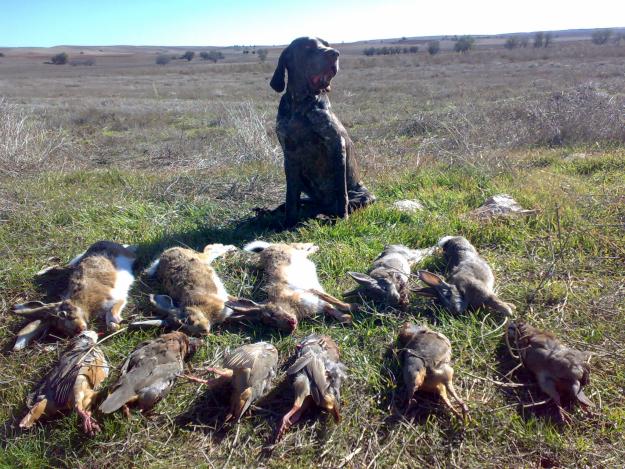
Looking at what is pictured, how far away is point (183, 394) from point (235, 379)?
41 cm

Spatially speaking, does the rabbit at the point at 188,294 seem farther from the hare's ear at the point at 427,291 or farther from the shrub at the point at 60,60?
the shrub at the point at 60,60

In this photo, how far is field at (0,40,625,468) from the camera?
2.96m

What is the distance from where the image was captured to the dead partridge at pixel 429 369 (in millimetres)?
3107

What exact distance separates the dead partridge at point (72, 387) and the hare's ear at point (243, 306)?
99cm

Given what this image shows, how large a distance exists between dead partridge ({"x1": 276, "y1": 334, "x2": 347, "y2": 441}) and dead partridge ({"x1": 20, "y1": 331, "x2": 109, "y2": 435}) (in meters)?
1.21

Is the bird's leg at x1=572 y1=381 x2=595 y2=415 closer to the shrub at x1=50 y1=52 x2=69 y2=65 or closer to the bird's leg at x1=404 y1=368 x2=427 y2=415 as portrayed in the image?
the bird's leg at x1=404 y1=368 x2=427 y2=415

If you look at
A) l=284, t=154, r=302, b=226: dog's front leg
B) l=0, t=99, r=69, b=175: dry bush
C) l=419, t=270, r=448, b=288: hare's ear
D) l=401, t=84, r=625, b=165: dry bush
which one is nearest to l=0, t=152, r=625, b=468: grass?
l=419, t=270, r=448, b=288: hare's ear

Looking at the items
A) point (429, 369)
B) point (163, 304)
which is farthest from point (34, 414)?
point (429, 369)

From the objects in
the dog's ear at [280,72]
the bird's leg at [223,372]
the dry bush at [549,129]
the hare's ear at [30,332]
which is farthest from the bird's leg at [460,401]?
the dry bush at [549,129]

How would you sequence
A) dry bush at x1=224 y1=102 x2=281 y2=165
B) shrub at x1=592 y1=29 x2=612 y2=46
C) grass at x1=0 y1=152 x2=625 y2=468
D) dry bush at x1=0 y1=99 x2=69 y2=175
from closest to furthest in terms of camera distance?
grass at x1=0 y1=152 x2=625 y2=468, dry bush at x1=0 y1=99 x2=69 y2=175, dry bush at x1=224 y1=102 x2=281 y2=165, shrub at x1=592 y1=29 x2=612 y2=46

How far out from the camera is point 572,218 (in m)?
5.60

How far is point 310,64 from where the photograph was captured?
5.23 metres

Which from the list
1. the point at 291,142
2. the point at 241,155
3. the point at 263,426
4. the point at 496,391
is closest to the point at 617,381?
the point at 496,391

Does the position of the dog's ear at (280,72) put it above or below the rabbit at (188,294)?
above
